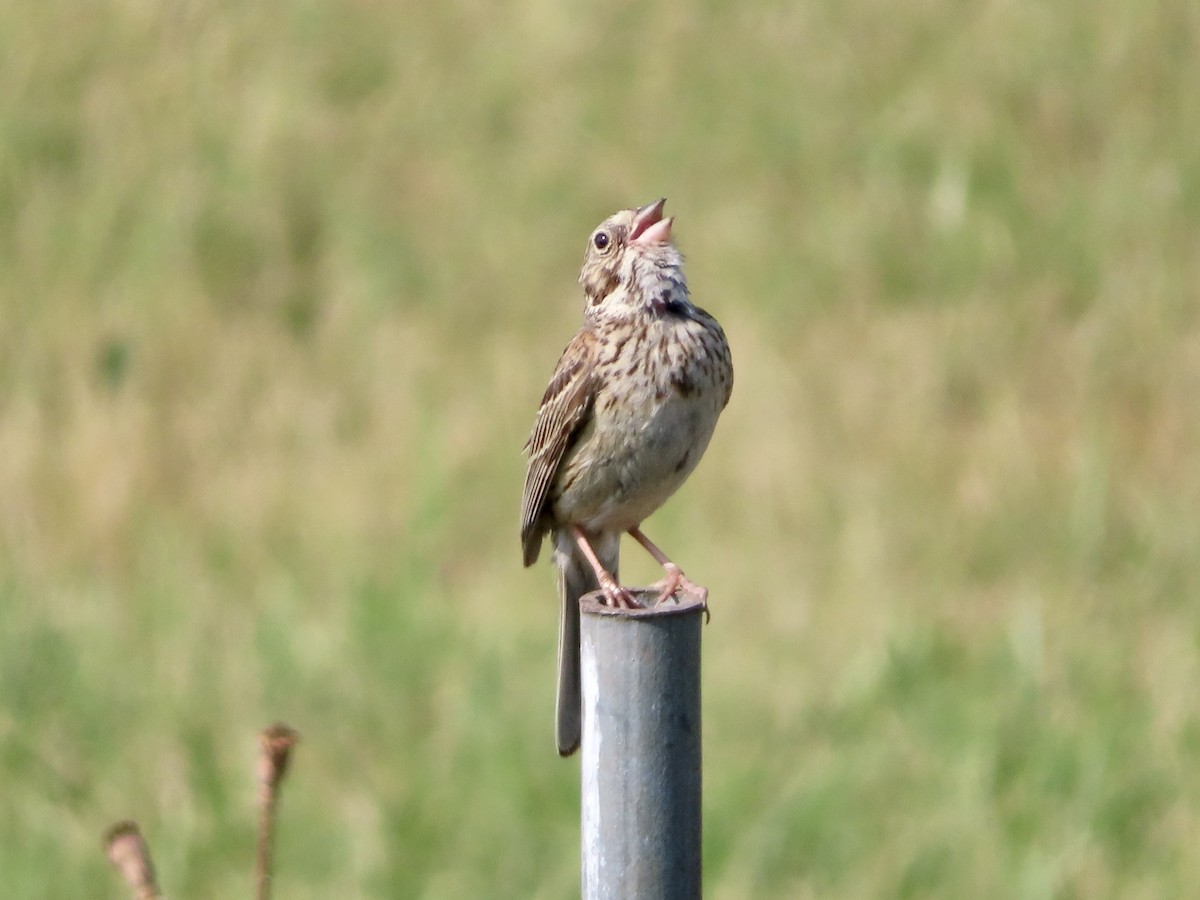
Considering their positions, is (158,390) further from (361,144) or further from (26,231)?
(361,144)

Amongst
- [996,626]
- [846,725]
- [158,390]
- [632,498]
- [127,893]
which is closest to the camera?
[632,498]

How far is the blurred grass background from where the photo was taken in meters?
7.30

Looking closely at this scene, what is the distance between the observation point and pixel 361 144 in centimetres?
1212

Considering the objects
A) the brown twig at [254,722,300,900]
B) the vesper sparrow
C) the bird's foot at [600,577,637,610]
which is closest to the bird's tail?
the vesper sparrow

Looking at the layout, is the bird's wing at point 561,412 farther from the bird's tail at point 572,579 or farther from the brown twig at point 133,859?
the brown twig at point 133,859

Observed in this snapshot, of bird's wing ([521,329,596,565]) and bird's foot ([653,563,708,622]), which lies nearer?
bird's foot ([653,563,708,622])

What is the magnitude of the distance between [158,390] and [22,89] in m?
2.81

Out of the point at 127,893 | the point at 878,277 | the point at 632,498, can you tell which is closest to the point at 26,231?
the point at 878,277

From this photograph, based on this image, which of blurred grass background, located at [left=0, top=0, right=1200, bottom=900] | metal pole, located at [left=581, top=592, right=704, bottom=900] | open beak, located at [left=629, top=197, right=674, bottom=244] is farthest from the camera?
blurred grass background, located at [left=0, top=0, right=1200, bottom=900]

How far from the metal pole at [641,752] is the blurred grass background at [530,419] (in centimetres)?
441

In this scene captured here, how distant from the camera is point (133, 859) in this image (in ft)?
5.13

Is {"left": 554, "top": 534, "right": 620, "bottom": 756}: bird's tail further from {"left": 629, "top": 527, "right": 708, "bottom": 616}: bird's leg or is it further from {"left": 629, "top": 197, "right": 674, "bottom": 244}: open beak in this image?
{"left": 629, "top": 197, "right": 674, "bottom": 244}: open beak

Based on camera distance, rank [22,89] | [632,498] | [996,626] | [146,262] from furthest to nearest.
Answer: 1. [22,89]
2. [146,262]
3. [996,626]
4. [632,498]

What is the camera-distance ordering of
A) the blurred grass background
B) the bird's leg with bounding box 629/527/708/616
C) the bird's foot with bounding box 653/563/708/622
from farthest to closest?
1. the blurred grass background
2. the bird's leg with bounding box 629/527/708/616
3. the bird's foot with bounding box 653/563/708/622
